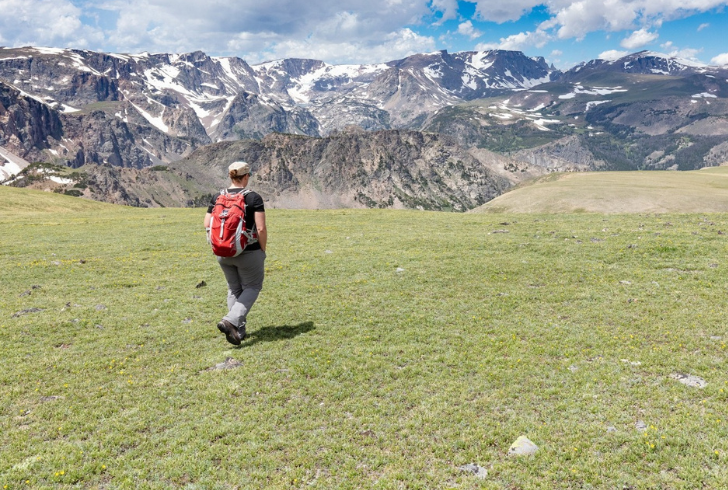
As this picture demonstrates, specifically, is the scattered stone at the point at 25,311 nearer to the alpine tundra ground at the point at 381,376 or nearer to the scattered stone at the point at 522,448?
the alpine tundra ground at the point at 381,376

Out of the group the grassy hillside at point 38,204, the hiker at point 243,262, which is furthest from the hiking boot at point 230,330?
the grassy hillside at point 38,204

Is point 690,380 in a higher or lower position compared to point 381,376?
higher

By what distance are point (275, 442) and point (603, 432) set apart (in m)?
7.19

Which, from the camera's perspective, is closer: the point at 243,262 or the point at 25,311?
the point at 243,262

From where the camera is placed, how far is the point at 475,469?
8172 millimetres

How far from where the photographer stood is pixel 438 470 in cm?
816

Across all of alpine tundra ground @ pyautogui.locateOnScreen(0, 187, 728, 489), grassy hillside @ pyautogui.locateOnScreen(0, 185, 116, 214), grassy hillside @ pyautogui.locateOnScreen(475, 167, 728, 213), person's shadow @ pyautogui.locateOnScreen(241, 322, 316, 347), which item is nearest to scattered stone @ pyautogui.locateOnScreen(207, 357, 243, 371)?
alpine tundra ground @ pyautogui.locateOnScreen(0, 187, 728, 489)

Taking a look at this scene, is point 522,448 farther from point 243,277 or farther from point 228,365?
point 243,277

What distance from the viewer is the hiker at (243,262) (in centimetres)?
1302

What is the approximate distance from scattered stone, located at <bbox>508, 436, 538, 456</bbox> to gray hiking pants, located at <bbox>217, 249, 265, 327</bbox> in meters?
8.74

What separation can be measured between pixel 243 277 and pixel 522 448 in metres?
9.47

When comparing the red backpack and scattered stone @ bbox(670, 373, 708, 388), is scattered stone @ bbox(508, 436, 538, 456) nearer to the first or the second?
scattered stone @ bbox(670, 373, 708, 388)

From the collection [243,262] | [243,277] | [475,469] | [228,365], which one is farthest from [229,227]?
[475,469]

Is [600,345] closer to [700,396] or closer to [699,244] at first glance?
[700,396]
